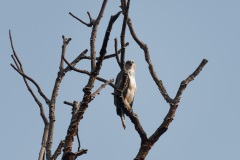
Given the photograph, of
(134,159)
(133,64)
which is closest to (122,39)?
(134,159)

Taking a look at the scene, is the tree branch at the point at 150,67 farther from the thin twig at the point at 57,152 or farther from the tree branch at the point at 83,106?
the thin twig at the point at 57,152

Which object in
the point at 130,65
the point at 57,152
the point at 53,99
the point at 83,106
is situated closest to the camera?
the point at 83,106

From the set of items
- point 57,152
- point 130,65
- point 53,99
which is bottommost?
point 57,152

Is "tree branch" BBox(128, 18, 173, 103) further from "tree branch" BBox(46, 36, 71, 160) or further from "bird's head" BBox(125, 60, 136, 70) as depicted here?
"bird's head" BBox(125, 60, 136, 70)

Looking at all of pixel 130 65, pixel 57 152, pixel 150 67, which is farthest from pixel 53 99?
pixel 130 65

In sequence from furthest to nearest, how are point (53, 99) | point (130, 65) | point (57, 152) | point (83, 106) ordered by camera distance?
point (130, 65)
point (53, 99)
point (57, 152)
point (83, 106)

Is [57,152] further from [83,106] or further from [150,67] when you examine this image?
[150,67]

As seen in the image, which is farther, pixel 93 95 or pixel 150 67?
pixel 150 67

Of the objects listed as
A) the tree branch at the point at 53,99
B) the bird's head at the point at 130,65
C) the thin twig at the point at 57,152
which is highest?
the bird's head at the point at 130,65

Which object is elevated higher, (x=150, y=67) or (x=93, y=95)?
(x=150, y=67)

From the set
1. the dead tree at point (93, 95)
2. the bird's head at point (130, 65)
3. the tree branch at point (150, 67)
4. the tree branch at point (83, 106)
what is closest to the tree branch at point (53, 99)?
the dead tree at point (93, 95)

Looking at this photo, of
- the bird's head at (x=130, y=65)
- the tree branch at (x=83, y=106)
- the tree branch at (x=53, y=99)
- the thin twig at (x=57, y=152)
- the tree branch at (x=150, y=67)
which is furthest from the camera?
the bird's head at (x=130, y=65)

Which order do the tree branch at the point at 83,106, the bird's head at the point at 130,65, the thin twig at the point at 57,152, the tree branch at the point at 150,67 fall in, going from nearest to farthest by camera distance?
1. the tree branch at the point at 83,106
2. the thin twig at the point at 57,152
3. the tree branch at the point at 150,67
4. the bird's head at the point at 130,65

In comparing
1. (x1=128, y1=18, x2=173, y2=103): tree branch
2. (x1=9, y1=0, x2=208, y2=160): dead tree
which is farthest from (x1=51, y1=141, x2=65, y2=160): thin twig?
(x1=128, y1=18, x2=173, y2=103): tree branch
